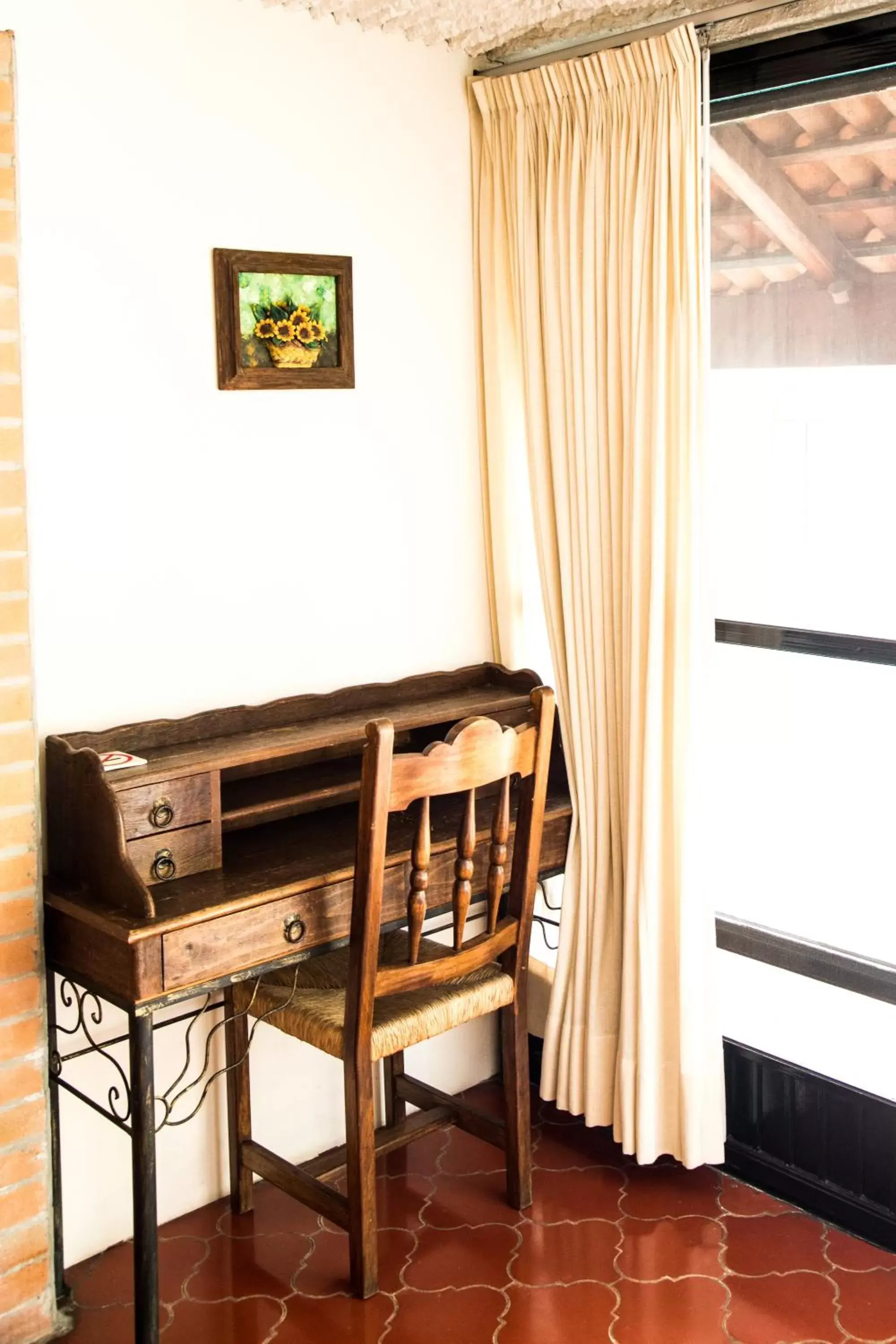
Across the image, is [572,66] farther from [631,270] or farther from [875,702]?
[875,702]

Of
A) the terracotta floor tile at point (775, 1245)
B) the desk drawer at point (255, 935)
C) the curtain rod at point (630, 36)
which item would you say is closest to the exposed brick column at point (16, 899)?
the desk drawer at point (255, 935)

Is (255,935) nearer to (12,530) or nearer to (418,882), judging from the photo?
(418,882)

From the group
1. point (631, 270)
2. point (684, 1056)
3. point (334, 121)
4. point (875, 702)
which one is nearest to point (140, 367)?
point (334, 121)

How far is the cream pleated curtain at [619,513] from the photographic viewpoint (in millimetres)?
2766

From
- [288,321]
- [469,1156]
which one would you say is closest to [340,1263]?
[469,1156]

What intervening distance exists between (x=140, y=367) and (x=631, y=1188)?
1978mm

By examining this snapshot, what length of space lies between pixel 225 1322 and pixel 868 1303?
1191mm

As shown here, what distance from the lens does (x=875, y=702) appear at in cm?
273

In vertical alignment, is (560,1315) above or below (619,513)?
below

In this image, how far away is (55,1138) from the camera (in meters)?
2.57

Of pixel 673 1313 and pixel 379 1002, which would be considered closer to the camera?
pixel 673 1313

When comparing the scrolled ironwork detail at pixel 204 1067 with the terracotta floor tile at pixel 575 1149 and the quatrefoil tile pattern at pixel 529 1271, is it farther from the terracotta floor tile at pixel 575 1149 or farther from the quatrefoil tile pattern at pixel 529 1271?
the terracotta floor tile at pixel 575 1149

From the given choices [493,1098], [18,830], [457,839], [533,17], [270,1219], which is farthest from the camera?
[493,1098]

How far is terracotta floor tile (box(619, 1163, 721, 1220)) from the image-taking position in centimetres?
289
